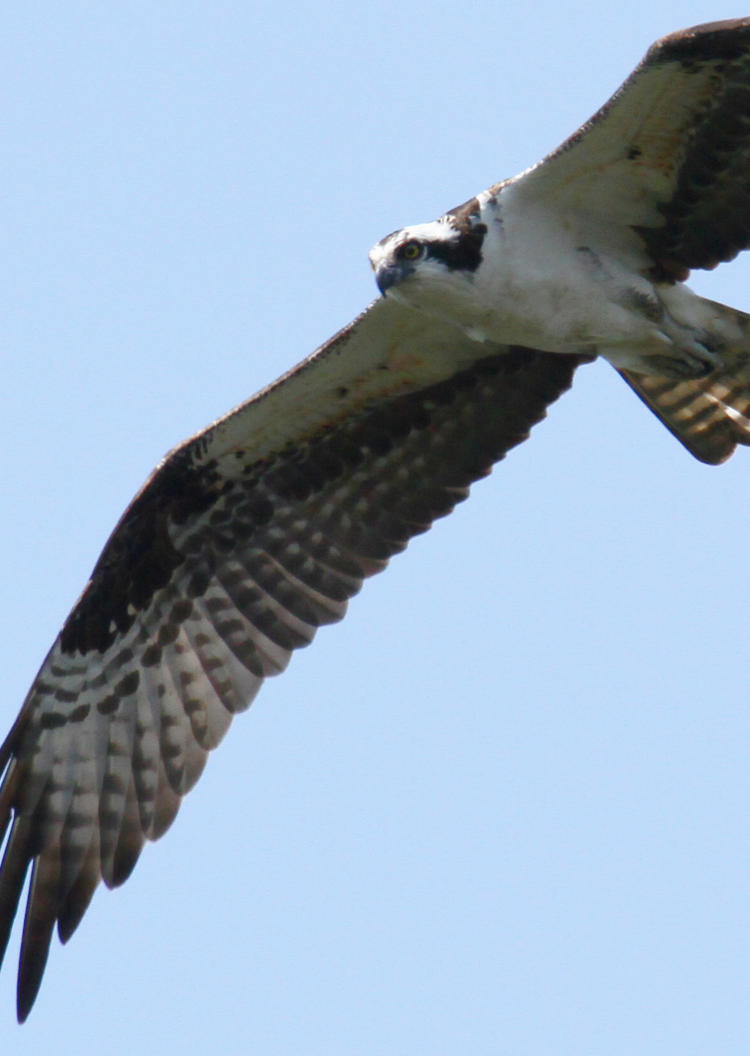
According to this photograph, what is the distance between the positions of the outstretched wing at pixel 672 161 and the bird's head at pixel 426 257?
0.35 metres

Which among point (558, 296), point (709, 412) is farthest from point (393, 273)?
point (709, 412)

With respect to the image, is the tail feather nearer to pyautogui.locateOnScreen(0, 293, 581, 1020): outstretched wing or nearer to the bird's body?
the bird's body

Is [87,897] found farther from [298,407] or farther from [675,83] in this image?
[675,83]

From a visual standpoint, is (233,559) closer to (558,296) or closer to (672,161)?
(558,296)

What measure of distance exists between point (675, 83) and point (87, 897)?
437 cm

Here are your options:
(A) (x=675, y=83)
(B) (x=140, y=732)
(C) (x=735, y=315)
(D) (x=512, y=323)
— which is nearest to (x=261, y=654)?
(B) (x=140, y=732)

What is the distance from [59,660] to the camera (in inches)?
350

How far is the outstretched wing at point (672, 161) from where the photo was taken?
7.11 meters

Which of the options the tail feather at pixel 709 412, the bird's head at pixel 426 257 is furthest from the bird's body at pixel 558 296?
the tail feather at pixel 709 412

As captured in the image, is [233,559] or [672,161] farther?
[233,559]

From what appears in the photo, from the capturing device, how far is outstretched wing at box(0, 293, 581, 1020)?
859 cm

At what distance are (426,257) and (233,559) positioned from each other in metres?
2.13

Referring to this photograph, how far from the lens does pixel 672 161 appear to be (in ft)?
25.4

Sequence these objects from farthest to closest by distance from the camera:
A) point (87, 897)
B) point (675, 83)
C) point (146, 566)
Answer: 1. point (146, 566)
2. point (87, 897)
3. point (675, 83)
